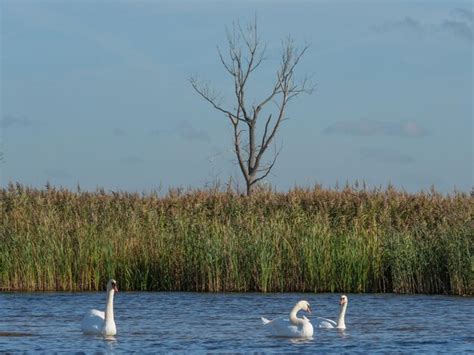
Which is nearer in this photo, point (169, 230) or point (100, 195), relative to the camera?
point (169, 230)

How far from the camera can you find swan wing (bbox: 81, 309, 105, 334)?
1647 centimetres

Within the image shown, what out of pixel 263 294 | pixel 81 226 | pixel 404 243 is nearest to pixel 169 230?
pixel 81 226

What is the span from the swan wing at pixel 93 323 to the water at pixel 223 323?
0.17 metres

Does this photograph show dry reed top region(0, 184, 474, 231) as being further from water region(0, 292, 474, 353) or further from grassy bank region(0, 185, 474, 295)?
water region(0, 292, 474, 353)

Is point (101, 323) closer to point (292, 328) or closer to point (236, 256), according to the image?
point (292, 328)

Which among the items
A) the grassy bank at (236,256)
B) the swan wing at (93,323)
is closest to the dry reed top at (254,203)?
the grassy bank at (236,256)

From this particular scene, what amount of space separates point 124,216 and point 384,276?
770 cm

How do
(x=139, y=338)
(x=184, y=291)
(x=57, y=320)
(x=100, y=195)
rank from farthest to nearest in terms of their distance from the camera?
(x=100, y=195) → (x=184, y=291) → (x=57, y=320) → (x=139, y=338)

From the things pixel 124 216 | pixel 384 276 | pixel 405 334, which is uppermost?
pixel 124 216

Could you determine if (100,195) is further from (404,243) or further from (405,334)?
(405,334)

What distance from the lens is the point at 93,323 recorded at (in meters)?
16.6

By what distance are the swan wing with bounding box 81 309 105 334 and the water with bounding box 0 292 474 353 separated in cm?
Result: 17

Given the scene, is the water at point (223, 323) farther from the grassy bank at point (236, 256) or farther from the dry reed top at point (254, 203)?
the dry reed top at point (254, 203)

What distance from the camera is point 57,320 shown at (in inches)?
734
